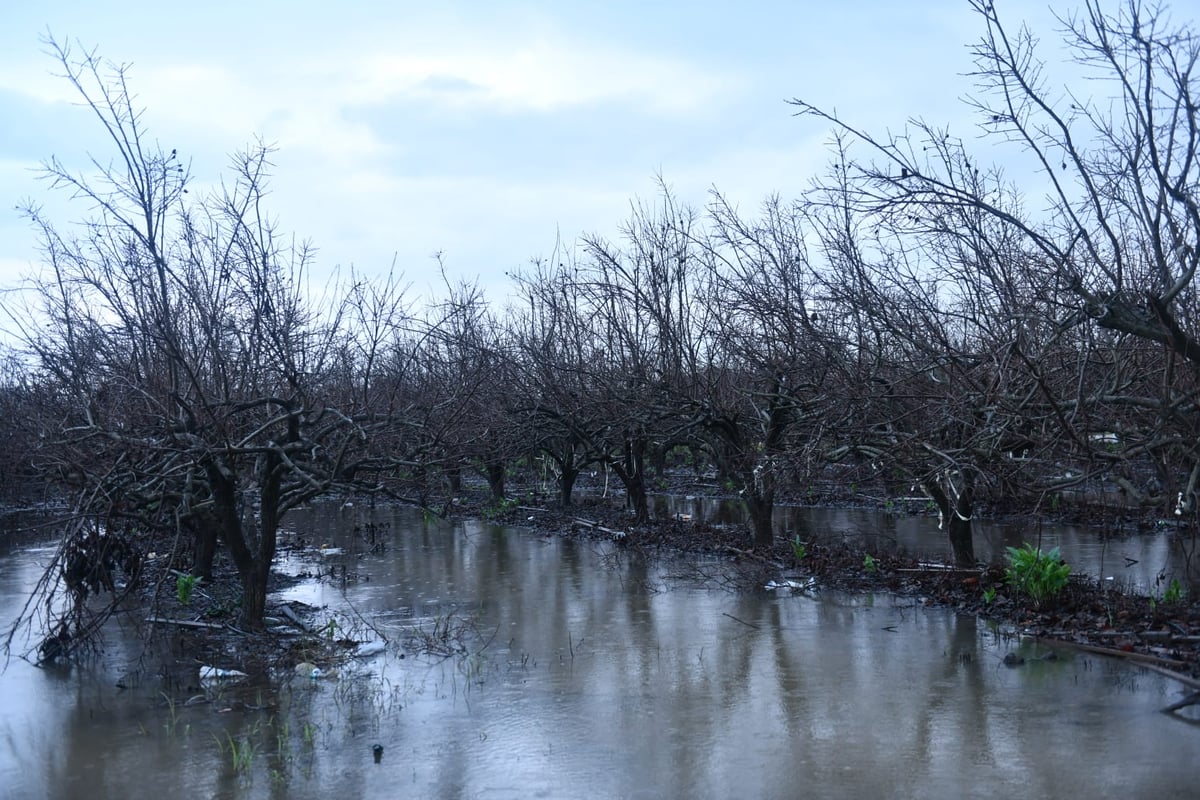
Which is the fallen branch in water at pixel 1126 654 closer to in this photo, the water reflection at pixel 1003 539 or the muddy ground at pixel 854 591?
the muddy ground at pixel 854 591

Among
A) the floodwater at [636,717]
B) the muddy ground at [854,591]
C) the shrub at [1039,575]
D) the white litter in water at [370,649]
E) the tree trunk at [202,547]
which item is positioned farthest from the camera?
the tree trunk at [202,547]

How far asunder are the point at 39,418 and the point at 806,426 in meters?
9.88

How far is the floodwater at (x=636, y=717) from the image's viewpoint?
678cm

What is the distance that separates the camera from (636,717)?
8.27 m

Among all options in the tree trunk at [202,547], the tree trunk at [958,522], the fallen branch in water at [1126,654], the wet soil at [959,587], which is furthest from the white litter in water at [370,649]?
the tree trunk at [958,522]

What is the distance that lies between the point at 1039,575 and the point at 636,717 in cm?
524

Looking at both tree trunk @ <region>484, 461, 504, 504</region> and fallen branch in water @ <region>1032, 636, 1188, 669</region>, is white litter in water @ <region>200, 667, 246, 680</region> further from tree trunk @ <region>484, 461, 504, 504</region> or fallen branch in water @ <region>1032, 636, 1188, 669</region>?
tree trunk @ <region>484, 461, 504, 504</region>

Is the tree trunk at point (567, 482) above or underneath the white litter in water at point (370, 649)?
above

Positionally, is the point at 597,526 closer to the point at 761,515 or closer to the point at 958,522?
the point at 761,515

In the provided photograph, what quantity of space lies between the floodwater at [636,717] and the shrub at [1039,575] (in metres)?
0.68

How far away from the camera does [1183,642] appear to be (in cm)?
929

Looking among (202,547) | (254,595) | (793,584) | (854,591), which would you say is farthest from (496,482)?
(254,595)

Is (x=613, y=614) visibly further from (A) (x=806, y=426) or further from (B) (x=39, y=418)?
(B) (x=39, y=418)

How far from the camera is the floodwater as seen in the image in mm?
6777
